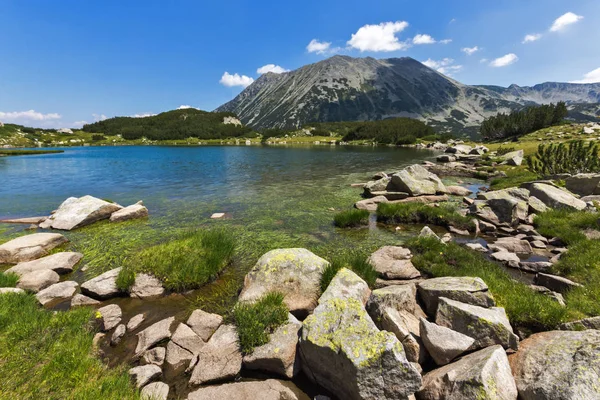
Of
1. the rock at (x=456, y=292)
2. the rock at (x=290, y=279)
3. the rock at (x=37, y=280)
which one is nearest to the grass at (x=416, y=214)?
the rock at (x=290, y=279)

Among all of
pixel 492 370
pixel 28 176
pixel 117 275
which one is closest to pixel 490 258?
pixel 492 370

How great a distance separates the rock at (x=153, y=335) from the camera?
26.8ft

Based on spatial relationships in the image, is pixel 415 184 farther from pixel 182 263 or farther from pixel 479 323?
pixel 182 263

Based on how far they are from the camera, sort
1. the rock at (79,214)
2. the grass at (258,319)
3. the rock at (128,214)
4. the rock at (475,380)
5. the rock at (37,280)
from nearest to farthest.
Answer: the rock at (475,380), the grass at (258,319), the rock at (37,280), the rock at (79,214), the rock at (128,214)

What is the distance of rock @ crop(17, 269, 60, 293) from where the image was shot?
11.2m

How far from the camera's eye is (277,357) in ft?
23.6

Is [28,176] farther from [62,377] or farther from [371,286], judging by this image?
[371,286]

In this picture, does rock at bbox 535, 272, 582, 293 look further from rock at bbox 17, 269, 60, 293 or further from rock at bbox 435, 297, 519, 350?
rock at bbox 17, 269, 60, 293

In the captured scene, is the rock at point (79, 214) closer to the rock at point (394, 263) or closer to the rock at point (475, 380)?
the rock at point (394, 263)

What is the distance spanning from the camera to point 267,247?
16.6m

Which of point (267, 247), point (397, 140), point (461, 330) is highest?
point (397, 140)

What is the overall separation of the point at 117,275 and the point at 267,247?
311 inches

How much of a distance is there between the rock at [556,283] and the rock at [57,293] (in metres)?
20.1

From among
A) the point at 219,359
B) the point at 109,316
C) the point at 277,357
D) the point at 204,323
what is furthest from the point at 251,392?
the point at 109,316
